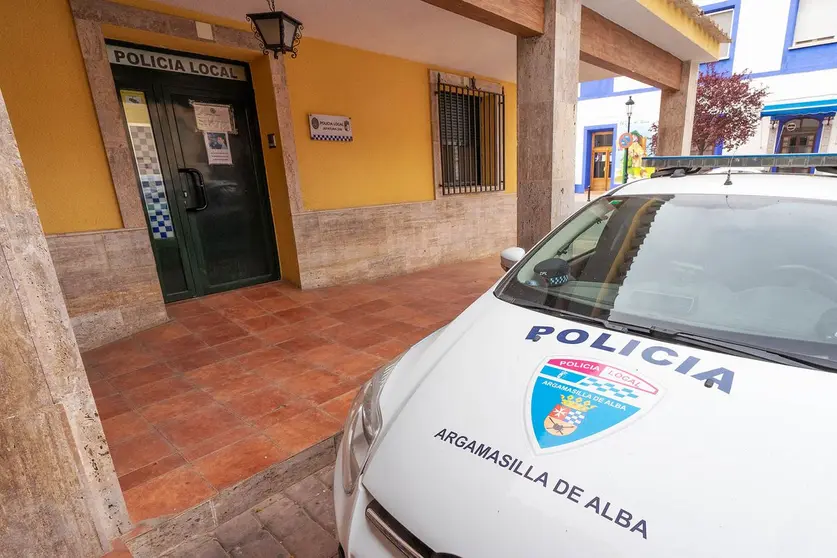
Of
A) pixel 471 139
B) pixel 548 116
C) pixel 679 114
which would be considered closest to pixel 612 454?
pixel 548 116

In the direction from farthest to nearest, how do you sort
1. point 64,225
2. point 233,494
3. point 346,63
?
1. point 346,63
2. point 64,225
3. point 233,494

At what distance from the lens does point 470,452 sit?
1142 millimetres

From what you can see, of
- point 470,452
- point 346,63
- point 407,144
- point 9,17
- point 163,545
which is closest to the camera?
point 470,452

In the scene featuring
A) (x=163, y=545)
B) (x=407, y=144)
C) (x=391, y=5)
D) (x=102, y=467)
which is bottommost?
(x=163, y=545)

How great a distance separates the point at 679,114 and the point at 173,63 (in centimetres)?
867

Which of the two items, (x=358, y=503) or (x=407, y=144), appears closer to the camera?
(x=358, y=503)

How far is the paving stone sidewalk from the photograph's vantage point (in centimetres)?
190

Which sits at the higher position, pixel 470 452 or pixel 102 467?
pixel 470 452

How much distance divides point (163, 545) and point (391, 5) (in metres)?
4.75

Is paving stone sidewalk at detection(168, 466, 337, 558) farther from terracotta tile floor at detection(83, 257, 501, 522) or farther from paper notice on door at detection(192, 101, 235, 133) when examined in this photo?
paper notice on door at detection(192, 101, 235, 133)

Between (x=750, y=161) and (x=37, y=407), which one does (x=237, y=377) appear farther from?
(x=750, y=161)

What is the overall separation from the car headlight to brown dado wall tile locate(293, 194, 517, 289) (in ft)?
12.6

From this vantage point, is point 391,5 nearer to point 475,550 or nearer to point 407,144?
point 407,144

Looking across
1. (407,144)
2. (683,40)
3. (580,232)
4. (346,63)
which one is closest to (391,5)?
(346,63)
